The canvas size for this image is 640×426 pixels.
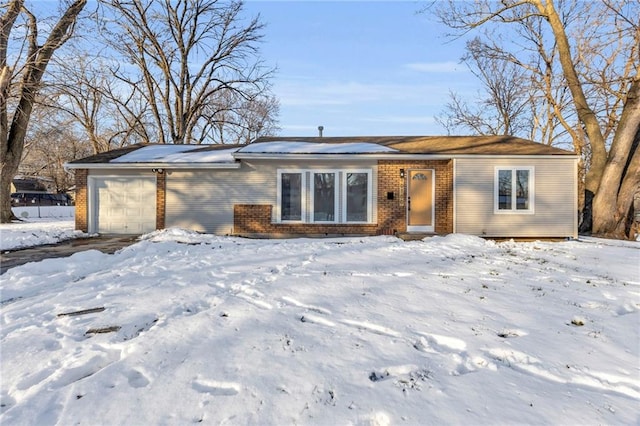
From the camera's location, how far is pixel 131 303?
3.90 metres

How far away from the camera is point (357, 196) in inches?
435

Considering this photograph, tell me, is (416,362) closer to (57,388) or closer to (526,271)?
(57,388)

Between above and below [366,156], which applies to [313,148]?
above

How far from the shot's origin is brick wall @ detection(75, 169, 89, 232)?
1146cm

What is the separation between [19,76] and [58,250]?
10.6m

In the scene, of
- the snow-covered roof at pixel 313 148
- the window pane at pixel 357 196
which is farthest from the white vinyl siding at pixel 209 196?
the window pane at pixel 357 196

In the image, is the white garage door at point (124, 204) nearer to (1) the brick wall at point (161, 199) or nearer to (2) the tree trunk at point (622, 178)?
(1) the brick wall at point (161, 199)

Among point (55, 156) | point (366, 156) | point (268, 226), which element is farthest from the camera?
point (55, 156)

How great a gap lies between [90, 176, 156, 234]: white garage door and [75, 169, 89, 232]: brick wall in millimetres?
249

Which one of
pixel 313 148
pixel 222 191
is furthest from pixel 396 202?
pixel 222 191

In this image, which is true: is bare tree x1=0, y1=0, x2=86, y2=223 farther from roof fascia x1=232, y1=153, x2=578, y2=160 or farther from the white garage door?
roof fascia x1=232, y1=153, x2=578, y2=160

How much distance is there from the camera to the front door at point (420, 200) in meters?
11.1

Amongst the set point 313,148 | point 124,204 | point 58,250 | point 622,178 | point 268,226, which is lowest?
point 58,250

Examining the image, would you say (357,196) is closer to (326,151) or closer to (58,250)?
(326,151)
